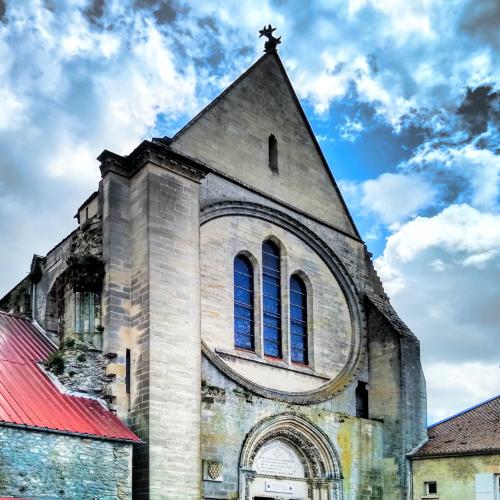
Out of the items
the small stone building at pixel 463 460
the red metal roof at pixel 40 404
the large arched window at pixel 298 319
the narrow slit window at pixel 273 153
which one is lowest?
the small stone building at pixel 463 460

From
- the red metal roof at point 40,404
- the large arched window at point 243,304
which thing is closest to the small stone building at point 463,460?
the large arched window at point 243,304

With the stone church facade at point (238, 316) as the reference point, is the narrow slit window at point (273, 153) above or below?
above

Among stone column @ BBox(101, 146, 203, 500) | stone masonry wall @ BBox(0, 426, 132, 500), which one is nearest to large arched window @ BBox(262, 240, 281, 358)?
stone column @ BBox(101, 146, 203, 500)

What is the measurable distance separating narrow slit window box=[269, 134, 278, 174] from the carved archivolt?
5.43 ft

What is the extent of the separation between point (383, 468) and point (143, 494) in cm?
915

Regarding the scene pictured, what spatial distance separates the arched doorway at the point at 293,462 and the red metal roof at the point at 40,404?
4739mm

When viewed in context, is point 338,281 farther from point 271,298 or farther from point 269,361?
point 269,361

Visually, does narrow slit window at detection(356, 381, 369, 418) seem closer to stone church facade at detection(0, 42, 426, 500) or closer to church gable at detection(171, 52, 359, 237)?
stone church facade at detection(0, 42, 426, 500)

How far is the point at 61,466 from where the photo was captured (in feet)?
48.8

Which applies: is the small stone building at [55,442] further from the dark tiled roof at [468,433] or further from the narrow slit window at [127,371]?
the dark tiled roof at [468,433]

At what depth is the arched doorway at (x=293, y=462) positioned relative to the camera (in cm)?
2019

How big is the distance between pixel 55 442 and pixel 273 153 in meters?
12.3

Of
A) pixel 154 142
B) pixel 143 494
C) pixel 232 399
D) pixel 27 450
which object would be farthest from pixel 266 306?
pixel 27 450

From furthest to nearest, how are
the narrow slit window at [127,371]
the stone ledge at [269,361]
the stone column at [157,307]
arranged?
the stone ledge at [269,361], the narrow slit window at [127,371], the stone column at [157,307]
